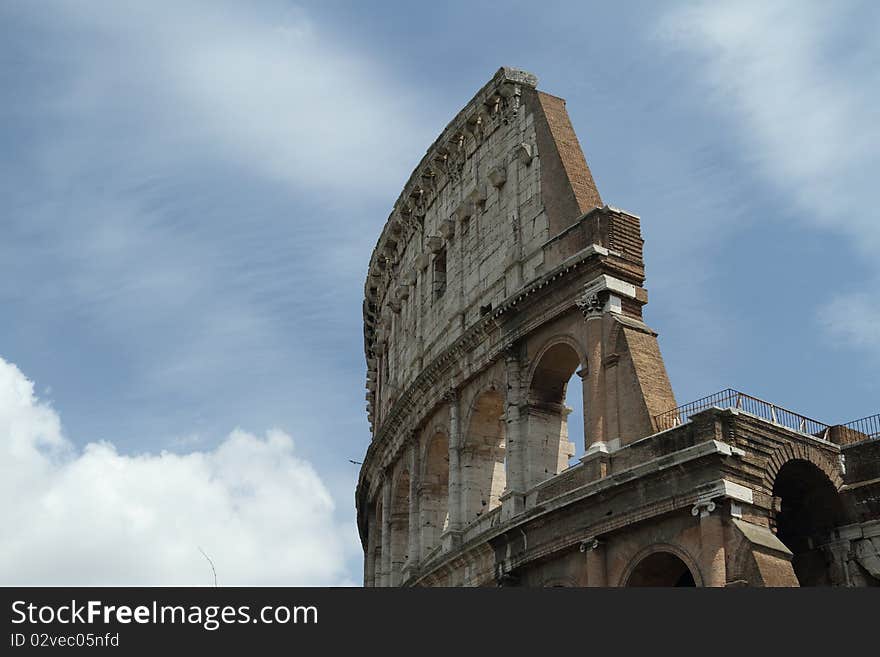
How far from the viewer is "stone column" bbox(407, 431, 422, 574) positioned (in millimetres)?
33562

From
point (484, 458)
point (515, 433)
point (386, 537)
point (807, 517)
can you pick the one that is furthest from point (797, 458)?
point (386, 537)

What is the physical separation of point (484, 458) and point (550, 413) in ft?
8.89

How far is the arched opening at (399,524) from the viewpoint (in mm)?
36250

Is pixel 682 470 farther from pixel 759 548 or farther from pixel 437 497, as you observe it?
pixel 437 497

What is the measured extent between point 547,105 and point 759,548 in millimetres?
13528

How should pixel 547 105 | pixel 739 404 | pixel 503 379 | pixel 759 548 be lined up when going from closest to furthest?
1. pixel 759 548
2. pixel 739 404
3. pixel 503 379
4. pixel 547 105

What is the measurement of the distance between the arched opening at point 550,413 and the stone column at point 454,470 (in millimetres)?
2829

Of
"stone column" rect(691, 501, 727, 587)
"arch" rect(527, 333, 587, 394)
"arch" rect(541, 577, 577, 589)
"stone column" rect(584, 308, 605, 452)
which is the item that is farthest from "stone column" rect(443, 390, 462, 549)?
"stone column" rect(691, 501, 727, 587)

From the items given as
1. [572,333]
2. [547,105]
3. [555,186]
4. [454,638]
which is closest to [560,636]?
[454,638]

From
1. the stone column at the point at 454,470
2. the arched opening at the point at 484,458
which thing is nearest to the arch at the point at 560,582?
the stone column at the point at 454,470

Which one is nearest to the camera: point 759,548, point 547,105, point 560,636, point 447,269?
point 560,636

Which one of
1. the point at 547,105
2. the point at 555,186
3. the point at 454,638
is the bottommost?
the point at 454,638

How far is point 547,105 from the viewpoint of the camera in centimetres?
3247

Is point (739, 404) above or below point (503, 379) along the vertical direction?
below
